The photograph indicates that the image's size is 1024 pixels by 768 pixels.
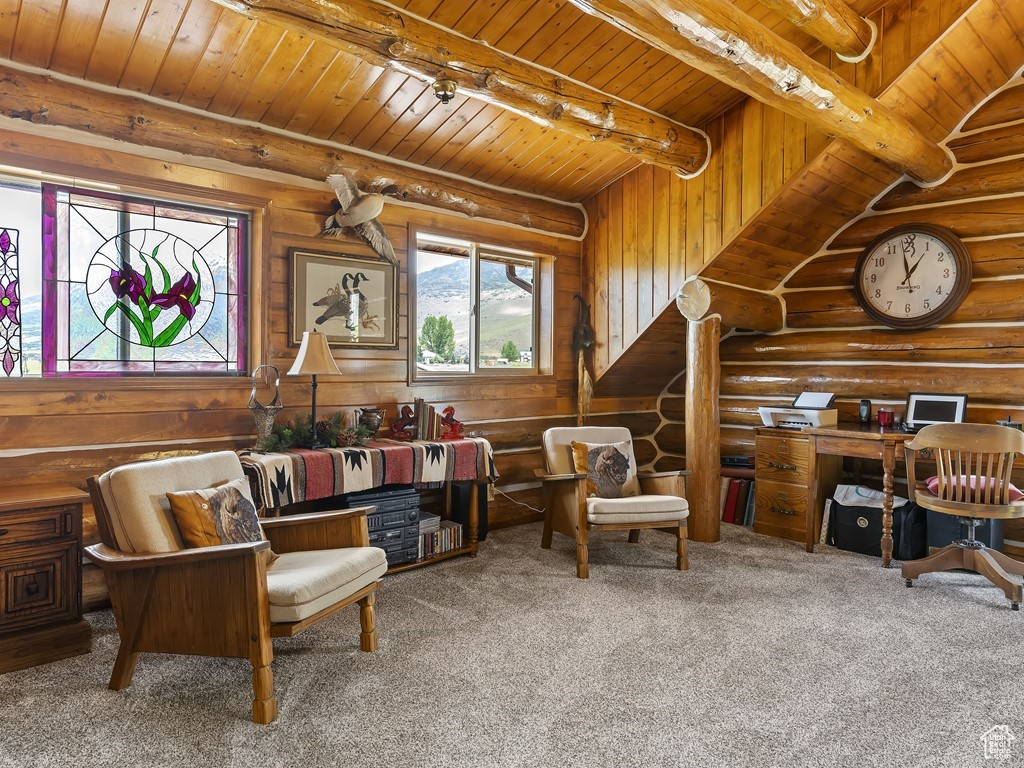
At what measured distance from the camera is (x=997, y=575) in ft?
11.4

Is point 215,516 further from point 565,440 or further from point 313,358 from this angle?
point 565,440

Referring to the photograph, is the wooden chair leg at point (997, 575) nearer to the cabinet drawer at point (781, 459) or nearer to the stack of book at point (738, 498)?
the cabinet drawer at point (781, 459)

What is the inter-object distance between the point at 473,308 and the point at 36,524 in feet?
9.95

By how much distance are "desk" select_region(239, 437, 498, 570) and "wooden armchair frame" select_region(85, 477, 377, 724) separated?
0.85 m

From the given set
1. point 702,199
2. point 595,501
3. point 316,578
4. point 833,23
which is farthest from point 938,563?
point 316,578

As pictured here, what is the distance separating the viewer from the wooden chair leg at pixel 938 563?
368cm

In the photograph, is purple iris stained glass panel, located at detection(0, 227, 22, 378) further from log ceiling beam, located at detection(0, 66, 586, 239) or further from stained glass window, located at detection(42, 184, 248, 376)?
log ceiling beam, located at detection(0, 66, 586, 239)

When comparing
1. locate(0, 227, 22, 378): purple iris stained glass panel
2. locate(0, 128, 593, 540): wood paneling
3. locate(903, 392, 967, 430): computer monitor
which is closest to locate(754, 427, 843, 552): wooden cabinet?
locate(903, 392, 967, 430): computer monitor

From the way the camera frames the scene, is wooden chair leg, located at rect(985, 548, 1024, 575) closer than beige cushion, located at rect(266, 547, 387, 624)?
No

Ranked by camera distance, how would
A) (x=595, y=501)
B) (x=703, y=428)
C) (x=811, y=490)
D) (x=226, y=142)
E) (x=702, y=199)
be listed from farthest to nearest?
(x=703, y=428), (x=702, y=199), (x=811, y=490), (x=595, y=501), (x=226, y=142)

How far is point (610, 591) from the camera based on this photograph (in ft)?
11.8

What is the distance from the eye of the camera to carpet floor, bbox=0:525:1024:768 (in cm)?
212

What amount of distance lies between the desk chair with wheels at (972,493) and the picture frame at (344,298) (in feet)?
10.6

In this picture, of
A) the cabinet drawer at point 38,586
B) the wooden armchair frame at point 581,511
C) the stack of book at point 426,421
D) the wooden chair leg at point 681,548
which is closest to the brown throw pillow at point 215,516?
the cabinet drawer at point 38,586
